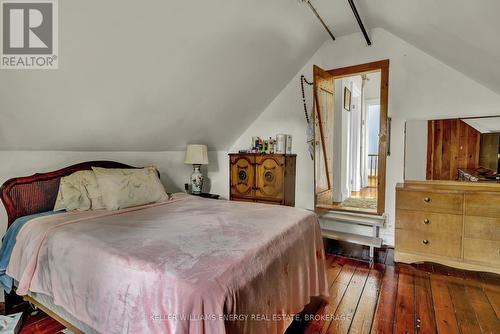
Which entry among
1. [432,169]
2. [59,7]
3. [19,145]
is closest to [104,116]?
[19,145]

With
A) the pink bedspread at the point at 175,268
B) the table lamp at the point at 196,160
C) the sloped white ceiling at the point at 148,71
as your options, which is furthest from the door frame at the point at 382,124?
the table lamp at the point at 196,160

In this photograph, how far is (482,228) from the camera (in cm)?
238

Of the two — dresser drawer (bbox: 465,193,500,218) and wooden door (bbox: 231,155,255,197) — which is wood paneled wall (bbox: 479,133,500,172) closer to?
dresser drawer (bbox: 465,193,500,218)

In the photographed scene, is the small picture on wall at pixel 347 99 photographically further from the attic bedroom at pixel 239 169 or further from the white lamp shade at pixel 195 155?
the white lamp shade at pixel 195 155

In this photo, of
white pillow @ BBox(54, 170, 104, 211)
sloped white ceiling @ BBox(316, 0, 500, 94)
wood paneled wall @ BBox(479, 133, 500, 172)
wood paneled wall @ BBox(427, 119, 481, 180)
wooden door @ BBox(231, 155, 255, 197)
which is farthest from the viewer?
wooden door @ BBox(231, 155, 255, 197)

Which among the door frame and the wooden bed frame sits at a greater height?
the door frame

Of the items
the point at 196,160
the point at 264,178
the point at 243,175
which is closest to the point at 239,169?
the point at 243,175

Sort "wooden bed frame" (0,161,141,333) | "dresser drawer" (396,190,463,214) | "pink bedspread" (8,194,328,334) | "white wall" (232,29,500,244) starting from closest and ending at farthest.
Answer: "pink bedspread" (8,194,328,334) < "wooden bed frame" (0,161,141,333) < "dresser drawer" (396,190,463,214) < "white wall" (232,29,500,244)

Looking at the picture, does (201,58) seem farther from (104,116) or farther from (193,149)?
(193,149)

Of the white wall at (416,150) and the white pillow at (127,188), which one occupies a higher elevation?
the white wall at (416,150)

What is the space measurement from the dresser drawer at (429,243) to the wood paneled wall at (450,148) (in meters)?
0.70

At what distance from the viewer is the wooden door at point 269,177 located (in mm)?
3609

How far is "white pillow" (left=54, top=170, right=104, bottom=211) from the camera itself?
2172 millimetres

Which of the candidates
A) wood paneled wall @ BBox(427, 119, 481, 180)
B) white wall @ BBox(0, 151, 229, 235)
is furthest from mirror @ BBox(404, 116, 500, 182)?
white wall @ BBox(0, 151, 229, 235)
